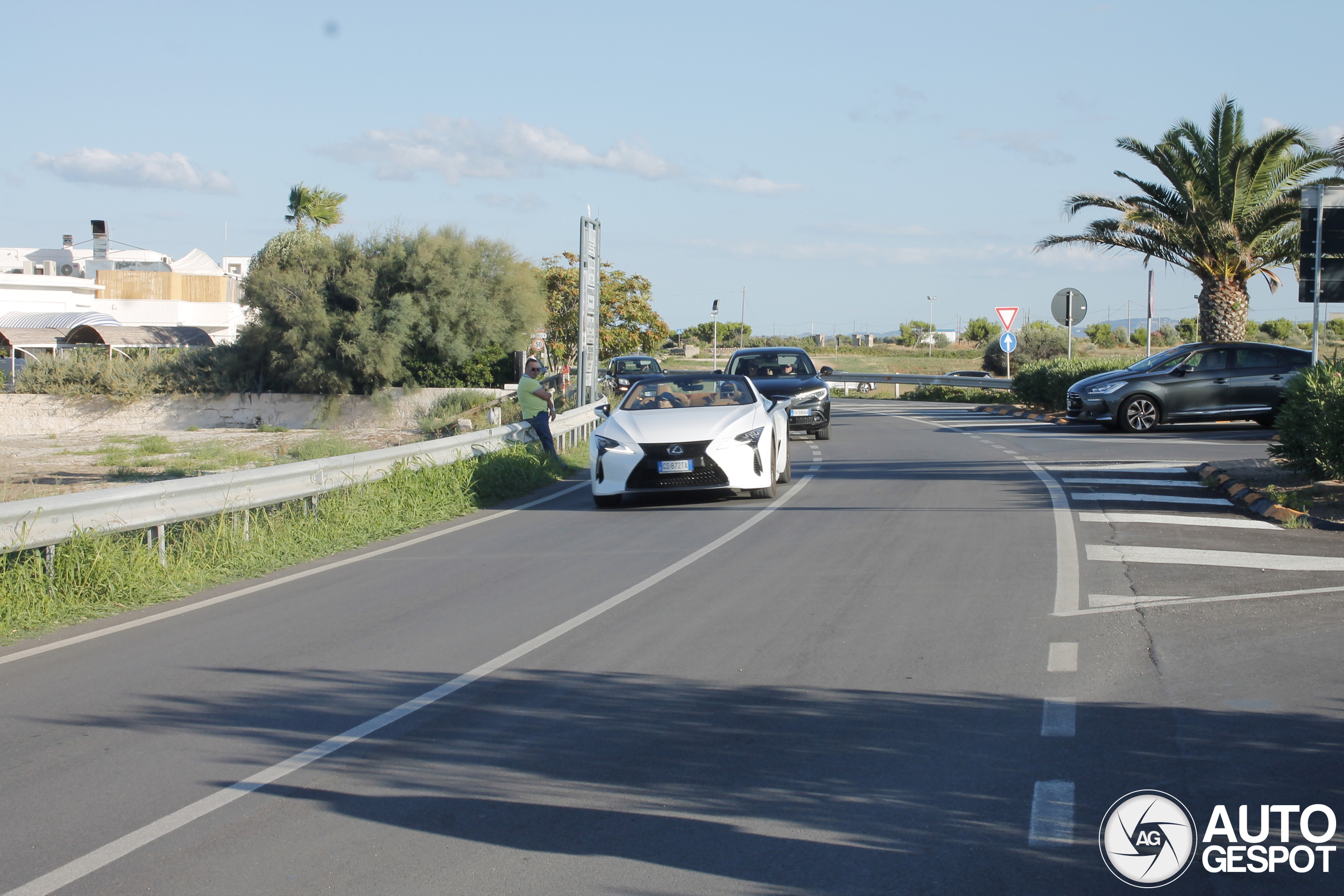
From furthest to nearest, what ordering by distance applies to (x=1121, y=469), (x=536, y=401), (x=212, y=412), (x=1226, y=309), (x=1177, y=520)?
(x=212, y=412) → (x=1226, y=309) → (x=536, y=401) → (x=1121, y=469) → (x=1177, y=520)

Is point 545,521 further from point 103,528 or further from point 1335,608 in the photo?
point 1335,608

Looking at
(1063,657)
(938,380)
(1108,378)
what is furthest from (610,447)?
(938,380)

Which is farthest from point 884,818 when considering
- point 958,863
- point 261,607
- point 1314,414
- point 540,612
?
point 1314,414

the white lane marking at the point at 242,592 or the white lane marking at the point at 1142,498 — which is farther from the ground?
the white lane marking at the point at 1142,498

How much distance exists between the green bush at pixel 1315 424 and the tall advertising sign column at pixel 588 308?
12765 millimetres

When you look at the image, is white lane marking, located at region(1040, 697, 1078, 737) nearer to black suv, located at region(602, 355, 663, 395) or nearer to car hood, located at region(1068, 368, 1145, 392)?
car hood, located at region(1068, 368, 1145, 392)

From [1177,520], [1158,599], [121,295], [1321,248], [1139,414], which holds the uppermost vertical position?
[121,295]

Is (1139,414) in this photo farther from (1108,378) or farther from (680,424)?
(680,424)

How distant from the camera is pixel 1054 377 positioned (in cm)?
2984

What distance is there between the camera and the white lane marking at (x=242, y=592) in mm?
7156

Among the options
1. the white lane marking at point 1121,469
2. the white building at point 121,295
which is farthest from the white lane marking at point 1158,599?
the white building at point 121,295

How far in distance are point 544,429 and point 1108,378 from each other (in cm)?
1266

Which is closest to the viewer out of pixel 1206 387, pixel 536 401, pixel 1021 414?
pixel 536 401

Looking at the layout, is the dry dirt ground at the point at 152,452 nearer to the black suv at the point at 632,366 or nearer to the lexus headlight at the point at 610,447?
the lexus headlight at the point at 610,447
